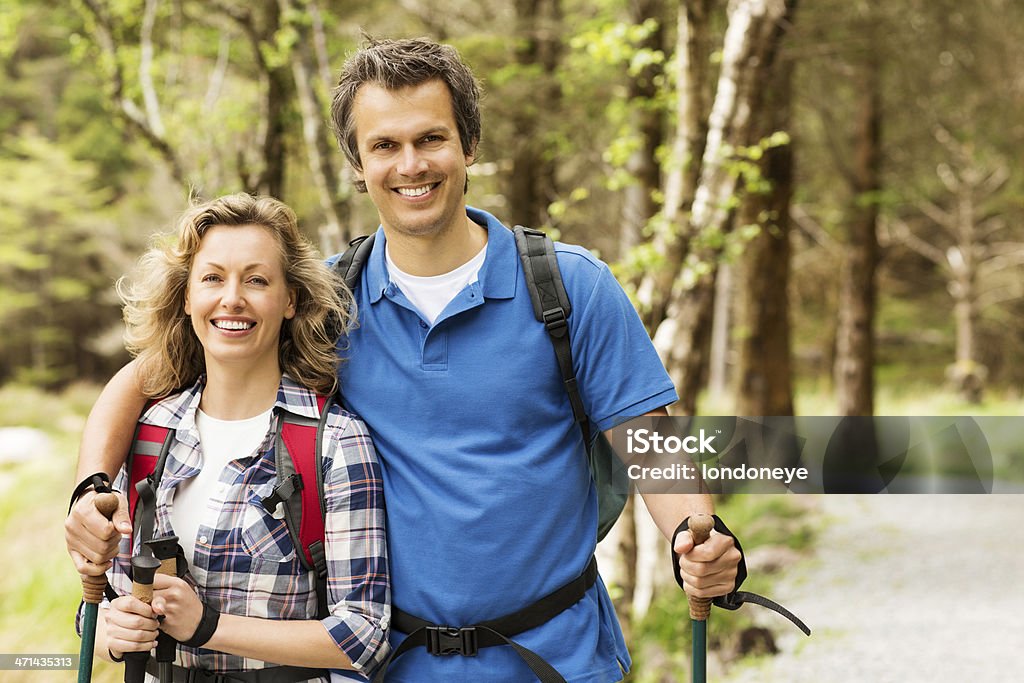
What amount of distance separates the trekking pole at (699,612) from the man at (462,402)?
0.17ft

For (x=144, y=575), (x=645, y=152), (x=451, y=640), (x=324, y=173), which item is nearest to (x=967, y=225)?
(x=645, y=152)

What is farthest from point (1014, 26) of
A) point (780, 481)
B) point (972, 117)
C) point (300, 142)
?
point (780, 481)

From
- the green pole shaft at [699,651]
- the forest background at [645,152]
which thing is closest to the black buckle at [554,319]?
the green pole shaft at [699,651]

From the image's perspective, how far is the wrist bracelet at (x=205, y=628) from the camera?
2080 millimetres

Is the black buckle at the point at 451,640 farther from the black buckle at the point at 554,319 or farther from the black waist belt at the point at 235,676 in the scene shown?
the black buckle at the point at 554,319

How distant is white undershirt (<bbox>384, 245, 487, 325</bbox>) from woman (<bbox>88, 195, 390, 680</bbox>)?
0.54 feet

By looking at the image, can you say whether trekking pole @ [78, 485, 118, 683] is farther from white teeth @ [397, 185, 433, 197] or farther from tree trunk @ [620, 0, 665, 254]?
tree trunk @ [620, 0, 665, 254]

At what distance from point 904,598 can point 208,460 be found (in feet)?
22.6

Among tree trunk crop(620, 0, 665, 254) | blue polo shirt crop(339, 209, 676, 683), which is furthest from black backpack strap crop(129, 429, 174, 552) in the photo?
tree trunk crop(620, 0, 665, 254)

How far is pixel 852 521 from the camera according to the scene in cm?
999

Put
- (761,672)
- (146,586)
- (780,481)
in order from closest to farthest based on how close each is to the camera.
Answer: (146,586), (780,481), (761,672)

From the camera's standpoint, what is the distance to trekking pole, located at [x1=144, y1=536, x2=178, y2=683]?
2033 millimetres

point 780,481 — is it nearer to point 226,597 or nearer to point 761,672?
point 226,597

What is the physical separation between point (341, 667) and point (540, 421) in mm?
700
